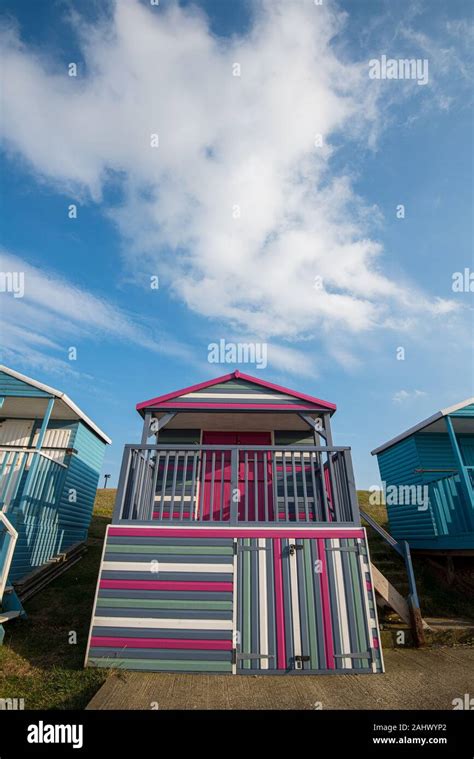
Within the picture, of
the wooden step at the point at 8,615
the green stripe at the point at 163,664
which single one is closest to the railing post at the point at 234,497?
the green stripe at the point at 163,664

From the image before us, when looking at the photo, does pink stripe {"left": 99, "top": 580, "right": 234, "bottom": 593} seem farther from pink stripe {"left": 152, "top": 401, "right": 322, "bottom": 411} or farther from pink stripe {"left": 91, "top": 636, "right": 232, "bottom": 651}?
pink stripe {"left": 152, "top": 401, "right": 322, "bottom": 411}

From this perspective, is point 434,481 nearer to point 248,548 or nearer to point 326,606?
point 326,606

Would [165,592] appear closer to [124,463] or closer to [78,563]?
[124,463]

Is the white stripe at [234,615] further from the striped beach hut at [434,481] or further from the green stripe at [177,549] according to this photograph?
the striped beach hut at [434,481]

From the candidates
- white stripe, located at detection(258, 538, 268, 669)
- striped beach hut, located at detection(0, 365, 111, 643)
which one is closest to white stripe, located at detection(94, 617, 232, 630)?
white stripe, located at detection(258, 538, 268, 669)

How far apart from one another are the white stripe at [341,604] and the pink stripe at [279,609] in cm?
79

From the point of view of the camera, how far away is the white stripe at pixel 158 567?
17.2 feet

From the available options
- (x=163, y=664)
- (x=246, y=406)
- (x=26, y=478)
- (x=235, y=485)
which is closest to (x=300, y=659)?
(x=163, y=664)

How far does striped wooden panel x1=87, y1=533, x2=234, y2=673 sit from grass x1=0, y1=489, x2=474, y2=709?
455 mm

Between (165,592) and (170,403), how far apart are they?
11.1 feet

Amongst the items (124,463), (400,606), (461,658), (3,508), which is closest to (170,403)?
(124,463)

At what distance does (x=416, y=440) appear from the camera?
10.8m

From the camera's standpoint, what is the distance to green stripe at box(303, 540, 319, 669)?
4793 mm
